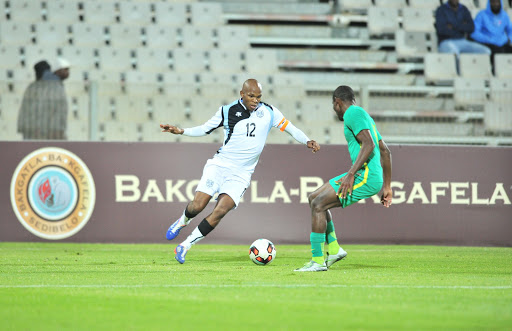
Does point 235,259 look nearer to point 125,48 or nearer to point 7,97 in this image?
point 7,97

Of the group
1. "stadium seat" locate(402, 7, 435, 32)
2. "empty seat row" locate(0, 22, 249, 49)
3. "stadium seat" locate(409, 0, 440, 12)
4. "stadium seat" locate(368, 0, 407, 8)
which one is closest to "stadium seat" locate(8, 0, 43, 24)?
"empty seat row" locate(0, 22, 249, 49)

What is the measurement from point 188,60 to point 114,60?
5.17 feet

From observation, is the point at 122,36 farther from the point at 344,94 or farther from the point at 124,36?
the point at 344,94

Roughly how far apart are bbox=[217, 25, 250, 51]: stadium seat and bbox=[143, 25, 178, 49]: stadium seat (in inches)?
40.9

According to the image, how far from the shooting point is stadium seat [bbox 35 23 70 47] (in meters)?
17.8

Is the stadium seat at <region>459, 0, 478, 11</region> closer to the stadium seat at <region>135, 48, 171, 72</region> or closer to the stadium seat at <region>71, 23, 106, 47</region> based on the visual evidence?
the stadium seat at <region>135, 48, 171, 72</region>

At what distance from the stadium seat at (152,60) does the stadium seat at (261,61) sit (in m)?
1.74

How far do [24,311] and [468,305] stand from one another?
3.17 metres

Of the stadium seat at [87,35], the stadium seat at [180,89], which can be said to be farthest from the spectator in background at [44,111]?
the stadium seat at [87,35]

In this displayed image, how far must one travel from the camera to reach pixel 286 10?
795 inches

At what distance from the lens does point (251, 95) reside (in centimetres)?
987

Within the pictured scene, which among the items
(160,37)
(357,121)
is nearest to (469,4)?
(160,37)

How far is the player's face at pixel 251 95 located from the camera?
985 cm

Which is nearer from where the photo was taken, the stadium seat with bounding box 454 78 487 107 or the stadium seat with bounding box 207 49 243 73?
the stadium seat with bounding box 454 78 487 107
